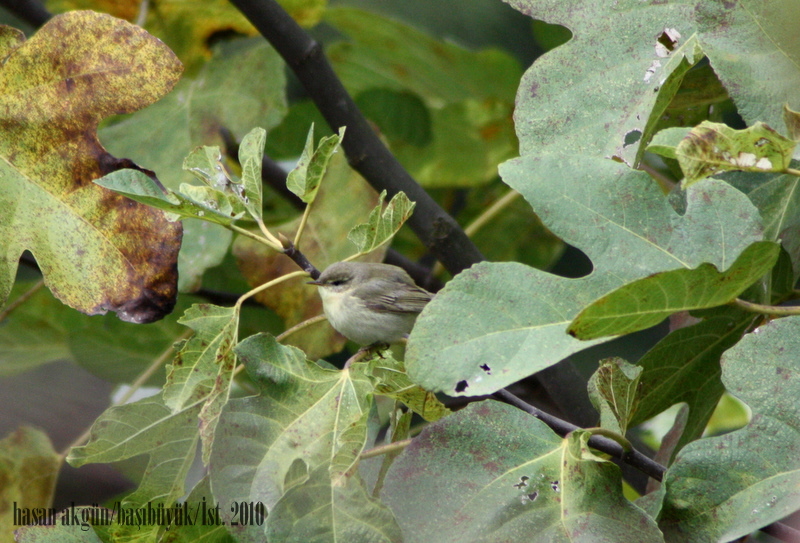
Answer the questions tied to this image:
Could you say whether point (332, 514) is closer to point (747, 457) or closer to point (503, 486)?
point (503, 486)

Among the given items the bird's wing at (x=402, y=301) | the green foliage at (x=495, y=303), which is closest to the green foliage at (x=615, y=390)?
the green foliage at (x=495, y=303)

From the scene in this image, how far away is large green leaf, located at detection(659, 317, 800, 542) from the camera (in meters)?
0.88

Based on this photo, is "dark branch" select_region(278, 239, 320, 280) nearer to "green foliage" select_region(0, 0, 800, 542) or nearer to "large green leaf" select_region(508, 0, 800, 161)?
"green foliage" select_region(0, 0, 800, 542)

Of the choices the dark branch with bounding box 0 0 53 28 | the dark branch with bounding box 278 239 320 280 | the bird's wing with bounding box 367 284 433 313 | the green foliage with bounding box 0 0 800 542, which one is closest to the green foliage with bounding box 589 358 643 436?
the green foliage with bounding box 0 0 800 542

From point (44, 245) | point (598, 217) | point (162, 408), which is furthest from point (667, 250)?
point (44, 245)

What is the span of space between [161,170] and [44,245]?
1.71ft

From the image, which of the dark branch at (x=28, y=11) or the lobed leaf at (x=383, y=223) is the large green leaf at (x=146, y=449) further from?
the dark branch at (x=28, y=11)

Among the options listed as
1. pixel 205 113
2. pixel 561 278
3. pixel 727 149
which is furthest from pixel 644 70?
pixel 205 113

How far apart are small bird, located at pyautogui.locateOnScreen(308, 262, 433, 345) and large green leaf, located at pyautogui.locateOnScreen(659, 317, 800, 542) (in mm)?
1206

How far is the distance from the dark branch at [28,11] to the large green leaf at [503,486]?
4.71ft

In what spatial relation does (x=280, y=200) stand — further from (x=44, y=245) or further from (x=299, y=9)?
(x=44, y=245)

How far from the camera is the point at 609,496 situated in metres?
0.96

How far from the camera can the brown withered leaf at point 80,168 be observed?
1.11m

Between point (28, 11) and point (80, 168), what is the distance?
0.80 m
